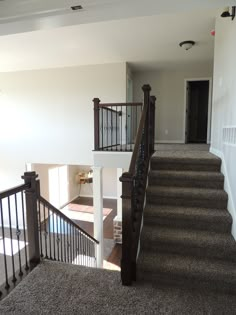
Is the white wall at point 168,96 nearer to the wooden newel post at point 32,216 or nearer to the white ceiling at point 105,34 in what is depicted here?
the white ceiling at point 105,34

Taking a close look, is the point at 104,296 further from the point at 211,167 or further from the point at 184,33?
the point at 184,33

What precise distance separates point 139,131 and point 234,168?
3.90ft

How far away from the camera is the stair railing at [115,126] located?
448cm

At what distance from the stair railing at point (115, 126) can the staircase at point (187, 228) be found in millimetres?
1454

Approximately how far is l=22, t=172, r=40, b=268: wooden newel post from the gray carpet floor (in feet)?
0.79

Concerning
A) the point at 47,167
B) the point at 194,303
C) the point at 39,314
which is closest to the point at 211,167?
the point at 194,303

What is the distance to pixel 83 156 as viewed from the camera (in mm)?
6680

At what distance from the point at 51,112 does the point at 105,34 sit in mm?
A: 3142

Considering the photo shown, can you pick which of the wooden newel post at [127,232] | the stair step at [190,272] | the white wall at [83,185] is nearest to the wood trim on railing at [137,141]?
the wooden newel post at [127,232]

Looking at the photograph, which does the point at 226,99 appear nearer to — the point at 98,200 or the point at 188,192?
the point at 188,192

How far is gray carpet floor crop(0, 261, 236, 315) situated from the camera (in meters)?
1.85

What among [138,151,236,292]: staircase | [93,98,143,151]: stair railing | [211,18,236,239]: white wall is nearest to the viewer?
[138,151,236,292]: staircase

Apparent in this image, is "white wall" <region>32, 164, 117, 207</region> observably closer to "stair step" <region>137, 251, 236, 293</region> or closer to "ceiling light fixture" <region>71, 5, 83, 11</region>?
"stair step" <region>137, 251, 236, 293</region>

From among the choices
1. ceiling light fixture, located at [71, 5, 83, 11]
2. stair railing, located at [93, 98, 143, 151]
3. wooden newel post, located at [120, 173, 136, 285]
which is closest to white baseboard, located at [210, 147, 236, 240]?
wooden newel post, located at [120, 173, 136, 285]
